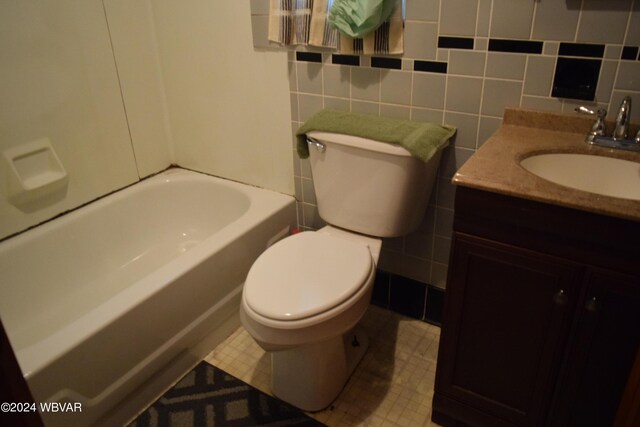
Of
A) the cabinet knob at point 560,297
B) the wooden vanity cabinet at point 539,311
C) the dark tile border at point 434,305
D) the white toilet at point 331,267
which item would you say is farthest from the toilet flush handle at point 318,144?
the cabinet knob at point 560,297

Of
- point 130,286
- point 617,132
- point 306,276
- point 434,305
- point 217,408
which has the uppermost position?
point 617,132

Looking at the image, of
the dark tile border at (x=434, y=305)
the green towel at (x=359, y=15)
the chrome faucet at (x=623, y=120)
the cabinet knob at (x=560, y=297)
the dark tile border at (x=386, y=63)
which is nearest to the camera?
the cabinet knob at (x=560, y=297)

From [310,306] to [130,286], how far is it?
678 mm

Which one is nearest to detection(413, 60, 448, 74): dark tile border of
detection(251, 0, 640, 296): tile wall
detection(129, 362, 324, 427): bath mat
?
detection(251, 0, 640, 296): tile wall

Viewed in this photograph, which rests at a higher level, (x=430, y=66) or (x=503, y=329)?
(x=430, y=66)

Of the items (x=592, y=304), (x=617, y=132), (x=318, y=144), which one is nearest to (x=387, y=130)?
(x=318, y=144)

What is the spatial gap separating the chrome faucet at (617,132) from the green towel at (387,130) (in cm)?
40

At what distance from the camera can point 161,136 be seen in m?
2.29

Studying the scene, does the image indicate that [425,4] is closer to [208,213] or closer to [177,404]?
[208,213]

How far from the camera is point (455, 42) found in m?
1.49

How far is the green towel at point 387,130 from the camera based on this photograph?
1.47 meters

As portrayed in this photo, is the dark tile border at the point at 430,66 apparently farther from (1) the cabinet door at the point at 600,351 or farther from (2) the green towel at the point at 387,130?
(1) the cabinet door at the point at 600,351

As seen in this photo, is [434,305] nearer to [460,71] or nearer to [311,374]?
[311,374]

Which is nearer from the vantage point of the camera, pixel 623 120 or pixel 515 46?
pixel 623 120
